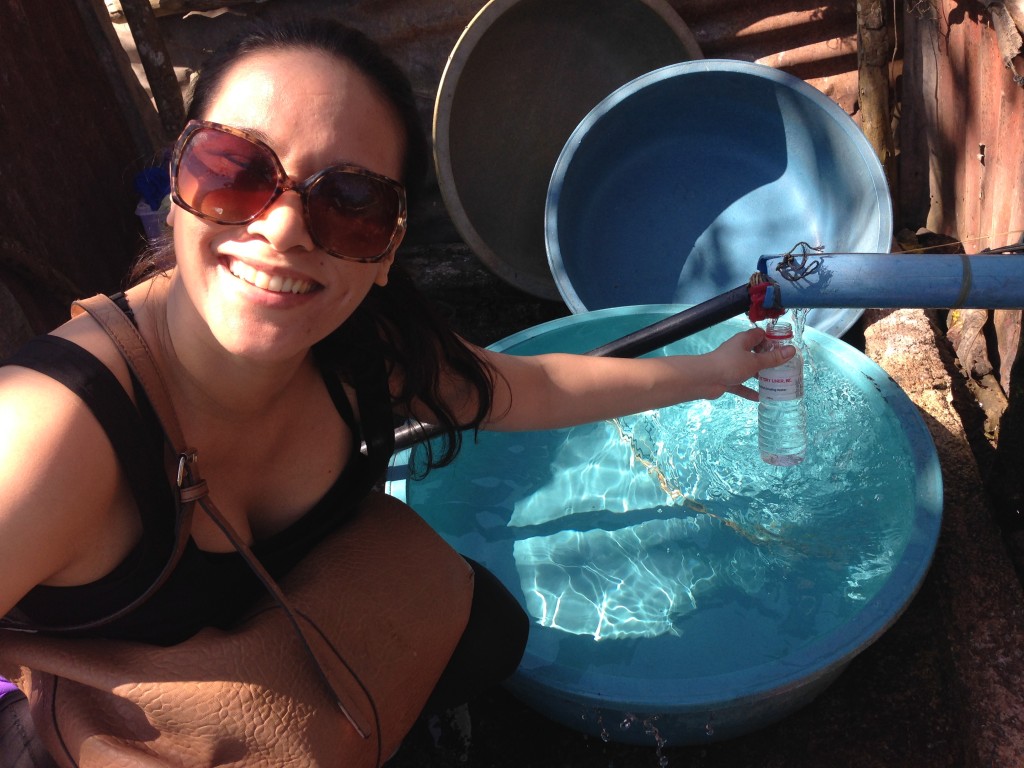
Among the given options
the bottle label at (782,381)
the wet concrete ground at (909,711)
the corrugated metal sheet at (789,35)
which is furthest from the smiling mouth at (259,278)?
the corrugated metal sheet at (789,35)

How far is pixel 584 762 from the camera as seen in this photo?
2.20 meters

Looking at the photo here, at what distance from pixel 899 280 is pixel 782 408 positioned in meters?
0.72

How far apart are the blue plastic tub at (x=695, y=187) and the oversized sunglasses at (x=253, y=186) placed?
7.05 ft

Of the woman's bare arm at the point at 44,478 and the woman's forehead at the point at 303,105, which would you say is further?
the woman's forehead at the point at 303,105

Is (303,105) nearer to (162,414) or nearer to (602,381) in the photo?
(162,414)

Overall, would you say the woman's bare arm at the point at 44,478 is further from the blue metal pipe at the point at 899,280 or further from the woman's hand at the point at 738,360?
the blue metal pipe at the point at 899,280

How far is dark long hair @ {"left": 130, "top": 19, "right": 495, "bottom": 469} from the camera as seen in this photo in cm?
138

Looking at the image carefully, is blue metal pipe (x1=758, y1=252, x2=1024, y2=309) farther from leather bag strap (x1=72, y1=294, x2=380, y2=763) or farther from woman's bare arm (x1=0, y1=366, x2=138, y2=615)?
woman's bare arm (x1=0, y1=366, x2=138, y2=615)

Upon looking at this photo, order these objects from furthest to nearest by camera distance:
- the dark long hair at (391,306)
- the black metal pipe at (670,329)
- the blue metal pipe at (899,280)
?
the black metal pipe at (670,329), the blue metal pipe at (899,280), the dark long hair at (391,306)

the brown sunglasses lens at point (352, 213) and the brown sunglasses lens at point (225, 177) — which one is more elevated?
the brown sunglasses lens at point (225, 177)

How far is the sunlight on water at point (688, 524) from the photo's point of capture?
2480 millimetres

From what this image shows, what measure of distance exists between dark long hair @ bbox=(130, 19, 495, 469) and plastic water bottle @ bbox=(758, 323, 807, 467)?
0.75 metres

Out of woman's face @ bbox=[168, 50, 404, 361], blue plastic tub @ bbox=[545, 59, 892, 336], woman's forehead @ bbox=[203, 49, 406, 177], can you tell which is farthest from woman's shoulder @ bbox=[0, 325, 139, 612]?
blue plastic tub @ bbox=[545, 59, 892, 336]

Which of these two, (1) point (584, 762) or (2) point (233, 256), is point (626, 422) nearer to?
(1) point (584, 762)
